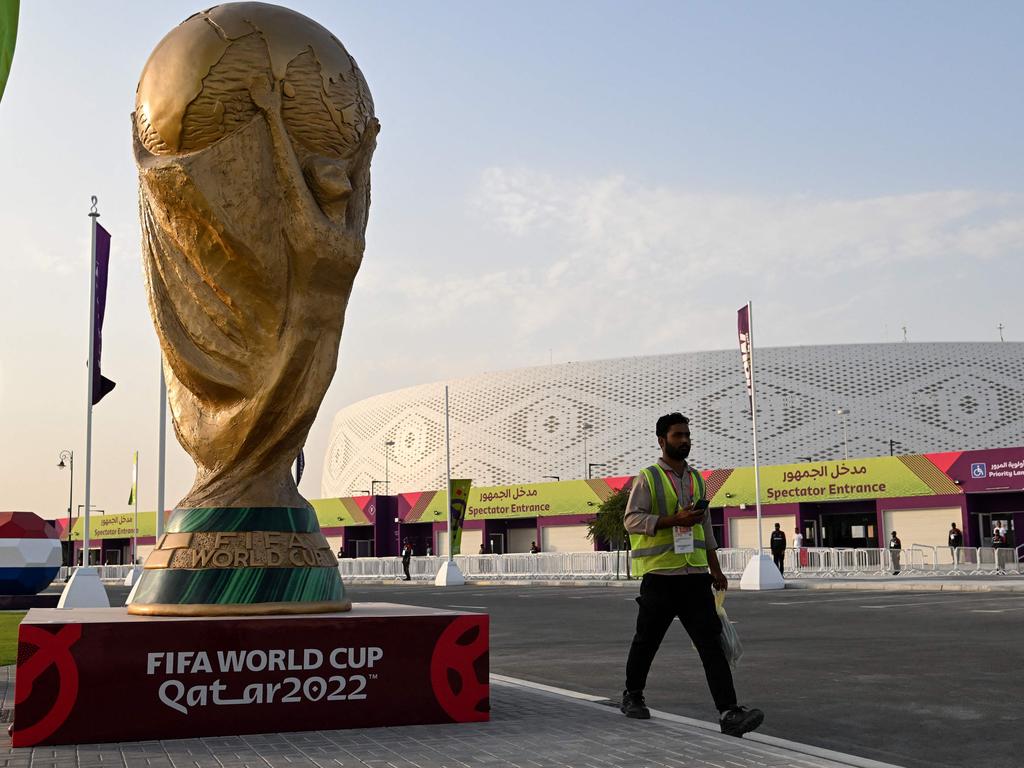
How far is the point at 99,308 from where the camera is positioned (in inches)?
723

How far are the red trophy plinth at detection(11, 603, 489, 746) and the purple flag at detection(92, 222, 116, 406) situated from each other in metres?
13.5

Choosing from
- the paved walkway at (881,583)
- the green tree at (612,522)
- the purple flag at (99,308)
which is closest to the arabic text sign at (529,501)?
the green tree at (612,522)

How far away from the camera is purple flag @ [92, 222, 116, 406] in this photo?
18386 millimetres

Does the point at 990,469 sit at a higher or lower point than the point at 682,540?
higher

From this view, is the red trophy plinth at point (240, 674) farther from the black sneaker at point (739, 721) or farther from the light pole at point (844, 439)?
the light pole at point (844, 439)

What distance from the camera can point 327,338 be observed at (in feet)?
21.8

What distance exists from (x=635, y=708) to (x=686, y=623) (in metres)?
0.59

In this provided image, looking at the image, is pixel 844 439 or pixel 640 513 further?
pixel 844 439

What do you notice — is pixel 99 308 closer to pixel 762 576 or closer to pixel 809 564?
pixel 762 576

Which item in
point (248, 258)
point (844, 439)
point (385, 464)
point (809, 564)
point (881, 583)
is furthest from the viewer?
point (385, 464)

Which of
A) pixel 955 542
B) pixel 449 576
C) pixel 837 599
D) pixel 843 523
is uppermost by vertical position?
pixel 843 523

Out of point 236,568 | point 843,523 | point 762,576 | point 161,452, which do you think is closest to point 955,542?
point 762,576

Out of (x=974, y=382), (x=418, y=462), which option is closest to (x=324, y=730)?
(x=974, y=382)

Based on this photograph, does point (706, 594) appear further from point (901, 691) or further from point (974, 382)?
point (974, 382)
